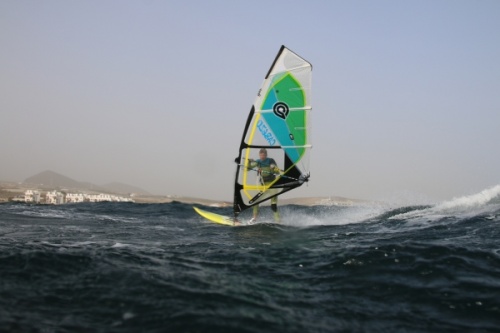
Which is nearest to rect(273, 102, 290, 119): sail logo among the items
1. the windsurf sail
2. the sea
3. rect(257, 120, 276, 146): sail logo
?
the windsurf sail

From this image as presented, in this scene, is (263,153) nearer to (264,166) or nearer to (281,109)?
(264,166)

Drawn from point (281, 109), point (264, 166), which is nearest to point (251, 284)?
point (264, 166)

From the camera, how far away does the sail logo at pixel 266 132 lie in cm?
1341

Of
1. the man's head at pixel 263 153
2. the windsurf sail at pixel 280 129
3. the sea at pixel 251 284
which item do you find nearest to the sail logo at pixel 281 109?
the windsurf sail at pixel 280 129

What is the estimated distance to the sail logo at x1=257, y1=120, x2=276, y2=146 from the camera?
44.0 feet

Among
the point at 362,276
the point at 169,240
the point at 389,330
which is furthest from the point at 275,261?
the point at 169,240

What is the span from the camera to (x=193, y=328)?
4164mm

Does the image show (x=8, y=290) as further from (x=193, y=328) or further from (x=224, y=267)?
(x=224, y=267)

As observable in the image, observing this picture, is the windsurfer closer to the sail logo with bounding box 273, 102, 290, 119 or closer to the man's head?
the man's head

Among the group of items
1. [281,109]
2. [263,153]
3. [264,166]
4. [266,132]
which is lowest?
[264,166]

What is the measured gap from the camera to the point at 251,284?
5773mm

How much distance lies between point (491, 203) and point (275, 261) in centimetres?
1313

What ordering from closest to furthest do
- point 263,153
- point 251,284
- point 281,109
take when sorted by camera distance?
1. point 251,284
2. point 281,109
3. point 263,153

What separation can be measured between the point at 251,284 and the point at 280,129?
328 inches
